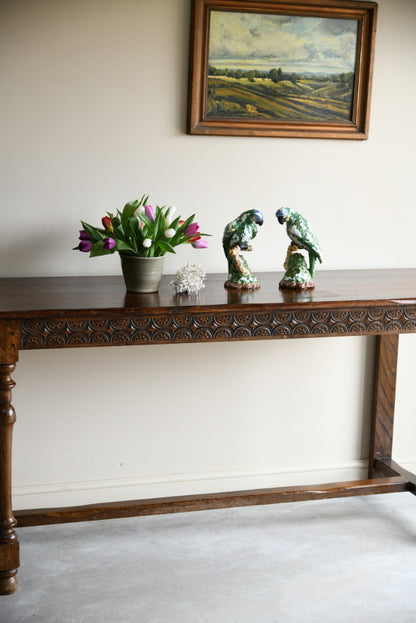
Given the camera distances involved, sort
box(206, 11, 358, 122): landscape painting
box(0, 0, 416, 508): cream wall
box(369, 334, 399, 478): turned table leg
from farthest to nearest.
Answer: box(369, 334, 399, 478): turned table leg → box(206, 11, 358, 122): landscape painting → box(0, 0, 416, 508): cream wall

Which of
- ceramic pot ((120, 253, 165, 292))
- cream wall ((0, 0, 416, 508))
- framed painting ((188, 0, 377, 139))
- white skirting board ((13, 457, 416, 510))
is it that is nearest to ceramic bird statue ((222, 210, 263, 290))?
ceramic pot ((120, 253, 165, 292))

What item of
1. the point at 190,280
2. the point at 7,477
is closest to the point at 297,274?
the point at 190,280

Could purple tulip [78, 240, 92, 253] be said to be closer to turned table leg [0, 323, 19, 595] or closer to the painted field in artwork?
turned table leg [0, 323, 19, 595]

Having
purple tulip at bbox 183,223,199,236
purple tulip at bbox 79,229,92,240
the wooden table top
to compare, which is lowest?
the wooden table top

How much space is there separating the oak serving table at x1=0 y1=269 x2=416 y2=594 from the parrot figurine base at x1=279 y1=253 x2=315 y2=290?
0.19ft

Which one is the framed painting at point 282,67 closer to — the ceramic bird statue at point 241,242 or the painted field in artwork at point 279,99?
the painted field in artwork at point 279,99

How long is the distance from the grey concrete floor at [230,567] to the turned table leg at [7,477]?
10 cm

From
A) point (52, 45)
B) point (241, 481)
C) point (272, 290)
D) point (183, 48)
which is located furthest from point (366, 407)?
point (52, 45)

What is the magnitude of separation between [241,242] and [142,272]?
1.41ft

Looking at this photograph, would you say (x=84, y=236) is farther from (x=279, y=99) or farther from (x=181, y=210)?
(x=279, y=99)

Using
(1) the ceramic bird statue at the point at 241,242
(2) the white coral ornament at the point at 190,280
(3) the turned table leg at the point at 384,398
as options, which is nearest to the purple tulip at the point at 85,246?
(2) the white coral ornament at the point at 190,280

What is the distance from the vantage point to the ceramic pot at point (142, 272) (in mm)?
2912

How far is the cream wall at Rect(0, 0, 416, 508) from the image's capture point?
3.24m

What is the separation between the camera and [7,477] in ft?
9.01
